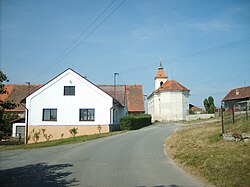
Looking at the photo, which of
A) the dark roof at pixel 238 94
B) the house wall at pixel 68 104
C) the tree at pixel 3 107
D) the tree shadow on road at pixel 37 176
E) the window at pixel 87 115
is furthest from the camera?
the dark roof at pixel 238 94

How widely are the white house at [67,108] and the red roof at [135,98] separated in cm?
1473

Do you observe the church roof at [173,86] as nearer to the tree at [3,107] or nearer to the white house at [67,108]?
the white house at [67,108]

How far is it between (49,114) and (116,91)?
12.3m

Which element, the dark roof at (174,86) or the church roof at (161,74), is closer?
the dark roof at (174,86)

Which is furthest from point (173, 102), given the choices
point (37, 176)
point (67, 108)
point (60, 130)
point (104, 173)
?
point (37, 176)

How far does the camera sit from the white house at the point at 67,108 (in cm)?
3086

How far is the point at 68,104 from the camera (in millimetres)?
31312

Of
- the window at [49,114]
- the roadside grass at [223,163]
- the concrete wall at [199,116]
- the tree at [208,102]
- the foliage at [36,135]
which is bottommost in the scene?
the foliage at [36,135]

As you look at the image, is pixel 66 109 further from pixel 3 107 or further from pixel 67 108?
pixel 3 107

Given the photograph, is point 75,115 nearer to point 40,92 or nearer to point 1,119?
point 40,92

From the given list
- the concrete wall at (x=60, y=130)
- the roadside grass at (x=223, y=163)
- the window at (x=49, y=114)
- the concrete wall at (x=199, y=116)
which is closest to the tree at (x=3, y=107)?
the roadside grass at (x=223, y=163)

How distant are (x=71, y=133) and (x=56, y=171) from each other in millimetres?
20571

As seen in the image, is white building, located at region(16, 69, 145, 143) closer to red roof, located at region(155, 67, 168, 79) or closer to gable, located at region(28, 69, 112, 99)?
gable, located at region(28, 69, 112, 99)

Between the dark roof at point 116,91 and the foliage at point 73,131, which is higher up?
the dark roof at point 116,91
